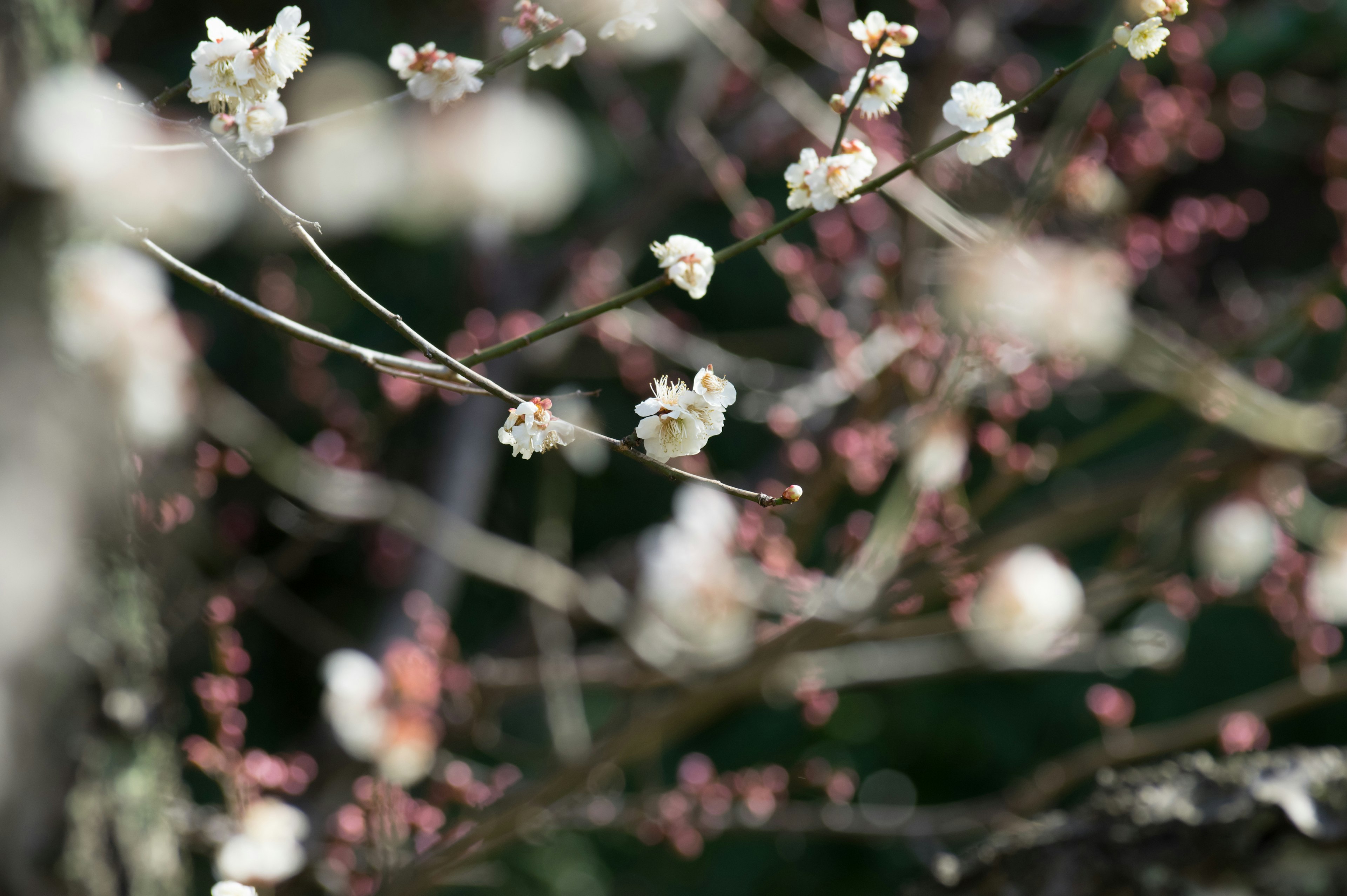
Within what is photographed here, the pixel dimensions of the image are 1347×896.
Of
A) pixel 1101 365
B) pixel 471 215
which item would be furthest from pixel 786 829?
pixel 471 215

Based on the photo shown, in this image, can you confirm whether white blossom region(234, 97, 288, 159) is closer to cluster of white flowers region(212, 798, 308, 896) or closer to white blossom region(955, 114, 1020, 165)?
white blossom region(955, 114, 1020, 165)

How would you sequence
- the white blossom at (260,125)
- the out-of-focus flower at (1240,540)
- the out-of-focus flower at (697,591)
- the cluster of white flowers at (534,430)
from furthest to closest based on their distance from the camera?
the out-of-focus flower at (1240,540) → the out-of-focus flower at (697,591) → the white blossom at (260,125) → the cluster of white flowers at (534,430)

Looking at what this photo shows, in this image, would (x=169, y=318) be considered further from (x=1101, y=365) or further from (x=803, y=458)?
(x=1101, y=365)

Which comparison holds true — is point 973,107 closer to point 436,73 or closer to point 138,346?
point 436,73

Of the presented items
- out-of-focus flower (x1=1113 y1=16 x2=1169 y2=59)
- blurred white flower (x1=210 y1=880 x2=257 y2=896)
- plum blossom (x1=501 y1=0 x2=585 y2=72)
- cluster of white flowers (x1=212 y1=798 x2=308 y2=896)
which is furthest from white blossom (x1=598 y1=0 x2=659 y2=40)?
cluster of white flowers (x1=212 y1=798 x2=308 y2=896)

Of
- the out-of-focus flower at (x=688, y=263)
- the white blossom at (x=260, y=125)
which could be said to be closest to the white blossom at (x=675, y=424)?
the out-of-focus flower at (x=688, y=263)

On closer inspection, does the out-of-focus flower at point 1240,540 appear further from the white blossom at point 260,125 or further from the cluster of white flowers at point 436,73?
the white blossom at point 260,125
